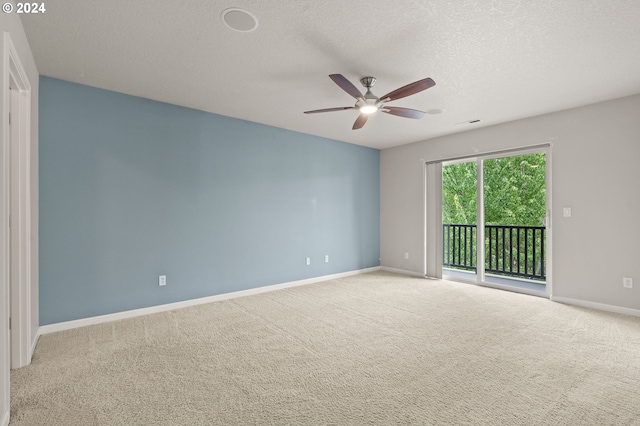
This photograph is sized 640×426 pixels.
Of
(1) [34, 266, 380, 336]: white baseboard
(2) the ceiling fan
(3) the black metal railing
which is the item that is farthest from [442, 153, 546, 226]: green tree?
(1) [34, 266, 380, 336]: white baseboard

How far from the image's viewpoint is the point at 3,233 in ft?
5.44

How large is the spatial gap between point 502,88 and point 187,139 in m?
3.68

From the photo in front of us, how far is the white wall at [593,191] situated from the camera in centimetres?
346

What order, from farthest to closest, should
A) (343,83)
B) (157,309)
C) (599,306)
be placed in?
(599,306)
(157,309)
(343,83)

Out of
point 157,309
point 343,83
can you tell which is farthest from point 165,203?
point 343,83

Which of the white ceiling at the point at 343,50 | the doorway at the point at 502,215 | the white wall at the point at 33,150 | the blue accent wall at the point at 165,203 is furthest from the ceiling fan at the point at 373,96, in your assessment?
the doorway at the point at 502,215

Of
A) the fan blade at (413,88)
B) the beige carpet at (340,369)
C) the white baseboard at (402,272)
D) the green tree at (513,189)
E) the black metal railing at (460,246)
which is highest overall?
the fan blade at (413,88)

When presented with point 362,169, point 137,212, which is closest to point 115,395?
point 137,212

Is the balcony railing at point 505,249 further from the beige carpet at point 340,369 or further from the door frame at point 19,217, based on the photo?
the door frame at point 19,217

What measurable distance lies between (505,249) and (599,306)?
1.74 m

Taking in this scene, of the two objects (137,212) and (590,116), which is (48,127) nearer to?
(137,212)

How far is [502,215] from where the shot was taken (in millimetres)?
5277

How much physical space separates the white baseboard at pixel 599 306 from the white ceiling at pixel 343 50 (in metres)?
2.45

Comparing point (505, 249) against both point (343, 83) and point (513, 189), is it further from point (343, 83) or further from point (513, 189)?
point (343, 83)
